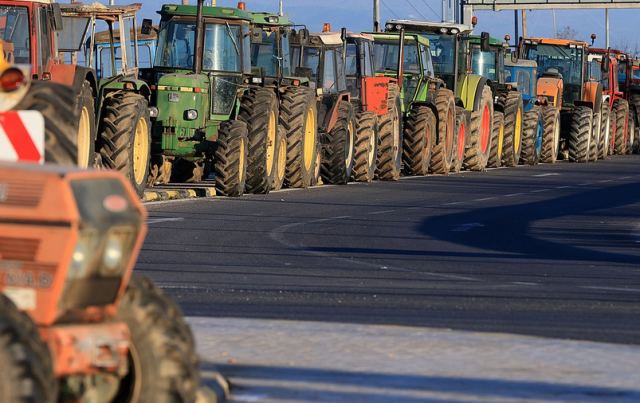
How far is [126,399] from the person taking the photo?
7.25 meters

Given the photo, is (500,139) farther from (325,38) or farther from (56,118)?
(56,118)

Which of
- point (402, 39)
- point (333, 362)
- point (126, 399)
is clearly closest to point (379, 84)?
point (402, 39)

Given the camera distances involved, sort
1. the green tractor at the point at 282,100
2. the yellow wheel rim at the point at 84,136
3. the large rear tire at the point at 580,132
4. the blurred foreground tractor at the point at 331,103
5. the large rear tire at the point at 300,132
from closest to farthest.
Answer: the yellow wheel rim at the point at 84,136 < the green tractor at the point at 282,100 < the large rear tire at the point at 300,132 < the blurred foreground tractor at the point at 331,103 < the large rear tire at the point at 580,132

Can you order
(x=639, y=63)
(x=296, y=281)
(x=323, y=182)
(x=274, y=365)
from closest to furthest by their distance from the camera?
(x=274, y=365)
(x=296, y=281)
(x=323, y=182)
(x=639, y=63)

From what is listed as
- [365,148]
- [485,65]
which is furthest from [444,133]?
[485,65]

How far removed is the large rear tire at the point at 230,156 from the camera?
87.0 feet

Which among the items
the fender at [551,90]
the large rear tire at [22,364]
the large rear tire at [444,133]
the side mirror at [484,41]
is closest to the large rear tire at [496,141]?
the side mirror at [484,41]

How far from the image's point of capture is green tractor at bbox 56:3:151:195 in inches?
904

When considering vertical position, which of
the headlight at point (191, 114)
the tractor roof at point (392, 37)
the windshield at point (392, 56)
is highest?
the tractor roof at point (392, 37)

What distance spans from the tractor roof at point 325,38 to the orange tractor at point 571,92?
15465 millimetres

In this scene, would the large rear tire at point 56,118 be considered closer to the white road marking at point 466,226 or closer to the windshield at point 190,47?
the white road marking at point 466,226

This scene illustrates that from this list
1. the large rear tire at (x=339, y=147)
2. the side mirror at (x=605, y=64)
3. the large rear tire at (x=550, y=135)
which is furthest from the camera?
the side mirror at (x=605, y=64)

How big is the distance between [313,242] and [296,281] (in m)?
4.33

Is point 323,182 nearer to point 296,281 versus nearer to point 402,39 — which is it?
point 402,39
